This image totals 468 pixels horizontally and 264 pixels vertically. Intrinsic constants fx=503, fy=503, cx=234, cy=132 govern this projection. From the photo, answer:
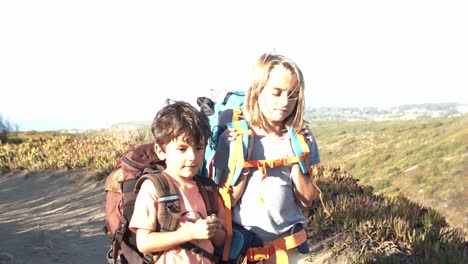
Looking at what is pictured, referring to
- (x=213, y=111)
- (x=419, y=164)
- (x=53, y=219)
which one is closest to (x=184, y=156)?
(x=213, y=111)

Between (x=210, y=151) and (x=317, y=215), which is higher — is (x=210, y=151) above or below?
above

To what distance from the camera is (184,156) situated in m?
2.47

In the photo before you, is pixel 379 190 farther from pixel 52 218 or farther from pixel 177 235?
pixel 177 235

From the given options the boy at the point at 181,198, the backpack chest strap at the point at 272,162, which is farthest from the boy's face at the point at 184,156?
the backpack chest strap at the point at 272,162

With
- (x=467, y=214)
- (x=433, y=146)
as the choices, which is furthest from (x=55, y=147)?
(x=433, y=146)

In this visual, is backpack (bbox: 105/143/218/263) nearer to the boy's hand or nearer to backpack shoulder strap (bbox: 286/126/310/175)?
the boy's hand

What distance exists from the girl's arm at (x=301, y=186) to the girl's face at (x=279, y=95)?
0.29 meters

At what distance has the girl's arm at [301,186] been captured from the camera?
2697 millimetres

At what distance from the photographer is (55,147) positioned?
50.1 feet

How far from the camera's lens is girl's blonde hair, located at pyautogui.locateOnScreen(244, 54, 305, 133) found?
265 centimetres

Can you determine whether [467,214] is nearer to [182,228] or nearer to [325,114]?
[182,228]

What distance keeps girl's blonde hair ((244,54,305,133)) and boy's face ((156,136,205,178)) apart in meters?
0.39

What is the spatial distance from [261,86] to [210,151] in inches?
18.1

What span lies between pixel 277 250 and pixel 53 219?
684 cm
